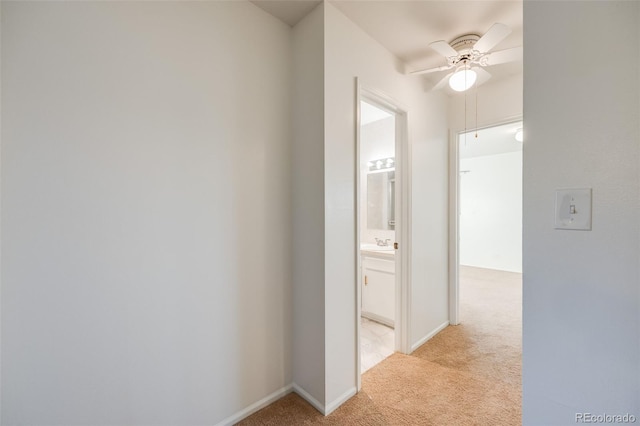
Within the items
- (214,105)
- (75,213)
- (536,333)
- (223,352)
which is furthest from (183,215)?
(536,333)

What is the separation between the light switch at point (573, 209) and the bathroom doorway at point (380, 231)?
115 centimetres

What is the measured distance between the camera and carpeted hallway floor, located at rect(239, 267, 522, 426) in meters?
1.65

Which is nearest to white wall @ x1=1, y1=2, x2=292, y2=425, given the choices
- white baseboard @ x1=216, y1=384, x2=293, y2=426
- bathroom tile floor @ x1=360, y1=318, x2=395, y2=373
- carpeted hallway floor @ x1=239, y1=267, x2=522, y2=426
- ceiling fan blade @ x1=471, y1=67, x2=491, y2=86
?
white baseboard @ x1=216, y1=384, x2=293, y2=426

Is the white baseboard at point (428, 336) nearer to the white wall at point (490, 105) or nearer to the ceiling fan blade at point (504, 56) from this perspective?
the white wall at point (490, 105)

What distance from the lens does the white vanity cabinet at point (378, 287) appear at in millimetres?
2893

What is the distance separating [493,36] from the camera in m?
1.63

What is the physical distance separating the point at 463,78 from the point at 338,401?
8.11 feet

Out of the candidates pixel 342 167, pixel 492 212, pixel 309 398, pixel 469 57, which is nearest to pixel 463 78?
pixel 469 57

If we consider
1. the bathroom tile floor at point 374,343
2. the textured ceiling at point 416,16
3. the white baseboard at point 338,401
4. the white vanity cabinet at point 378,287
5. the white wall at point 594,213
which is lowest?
the bathroom tile floor at point 374,343

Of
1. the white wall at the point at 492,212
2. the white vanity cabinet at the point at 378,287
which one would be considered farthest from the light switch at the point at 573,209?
the white wall at the point at 492,212

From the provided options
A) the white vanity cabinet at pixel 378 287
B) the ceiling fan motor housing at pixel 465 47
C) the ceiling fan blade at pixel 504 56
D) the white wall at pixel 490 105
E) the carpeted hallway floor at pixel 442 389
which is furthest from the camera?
the white vanity cabinet at pixel 378 287

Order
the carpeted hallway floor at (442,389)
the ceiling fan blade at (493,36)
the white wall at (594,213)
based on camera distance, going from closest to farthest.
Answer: the white wall at (594,213), the ceiling fan blade at (493,36), the carpeted hallway floor at (442,389)

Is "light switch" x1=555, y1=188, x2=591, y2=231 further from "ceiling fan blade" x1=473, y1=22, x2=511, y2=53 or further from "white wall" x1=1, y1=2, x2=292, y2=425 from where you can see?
"white wall" x1=1, y1=2, x2=292, y2=425

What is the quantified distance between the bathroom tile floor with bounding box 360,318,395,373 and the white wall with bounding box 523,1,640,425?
5.11 ft
